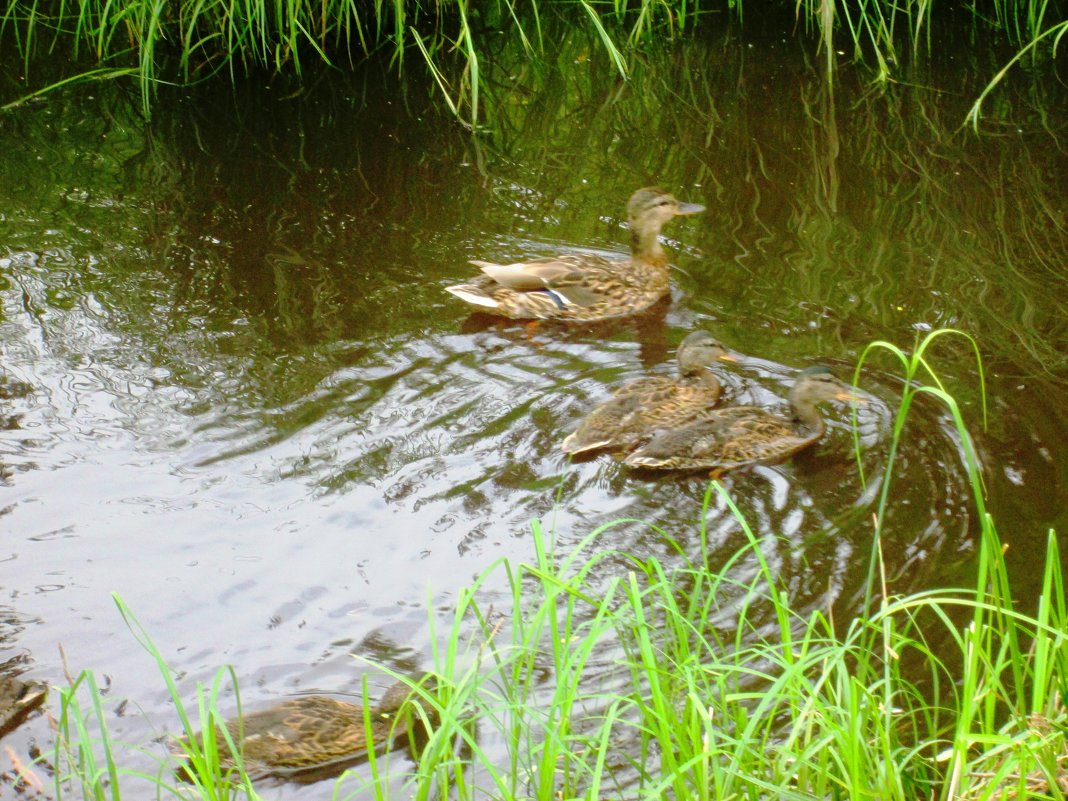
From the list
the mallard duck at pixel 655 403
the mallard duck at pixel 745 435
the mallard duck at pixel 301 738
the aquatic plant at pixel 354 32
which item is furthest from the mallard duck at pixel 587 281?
the mallard duck at pixel 301 738

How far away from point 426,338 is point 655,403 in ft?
3.55

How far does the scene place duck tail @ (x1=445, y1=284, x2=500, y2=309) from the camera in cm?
558

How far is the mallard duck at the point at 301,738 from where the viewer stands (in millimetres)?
3188

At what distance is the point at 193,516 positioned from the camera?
4.11 metres

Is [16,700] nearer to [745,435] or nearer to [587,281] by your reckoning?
[745,435]

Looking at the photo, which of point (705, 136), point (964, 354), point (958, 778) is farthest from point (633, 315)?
point (958, 778)

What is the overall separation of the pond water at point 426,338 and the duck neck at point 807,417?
114 millimetres

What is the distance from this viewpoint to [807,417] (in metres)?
4.71

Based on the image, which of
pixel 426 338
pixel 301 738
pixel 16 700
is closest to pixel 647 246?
pixel 426 338

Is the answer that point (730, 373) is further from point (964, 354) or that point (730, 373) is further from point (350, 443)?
point (350, 443)

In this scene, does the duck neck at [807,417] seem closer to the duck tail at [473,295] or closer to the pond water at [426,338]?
the pond water at [426,338]

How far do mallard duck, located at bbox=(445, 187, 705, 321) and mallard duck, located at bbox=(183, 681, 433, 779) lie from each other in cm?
260

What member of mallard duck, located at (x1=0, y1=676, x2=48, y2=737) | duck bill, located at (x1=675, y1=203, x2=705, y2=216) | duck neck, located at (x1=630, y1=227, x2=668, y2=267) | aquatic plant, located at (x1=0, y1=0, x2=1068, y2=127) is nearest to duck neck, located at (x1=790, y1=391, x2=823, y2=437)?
duck neck, located at (x1=630, y1=227, x2=668, y2=267)

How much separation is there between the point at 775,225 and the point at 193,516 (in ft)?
11.2
